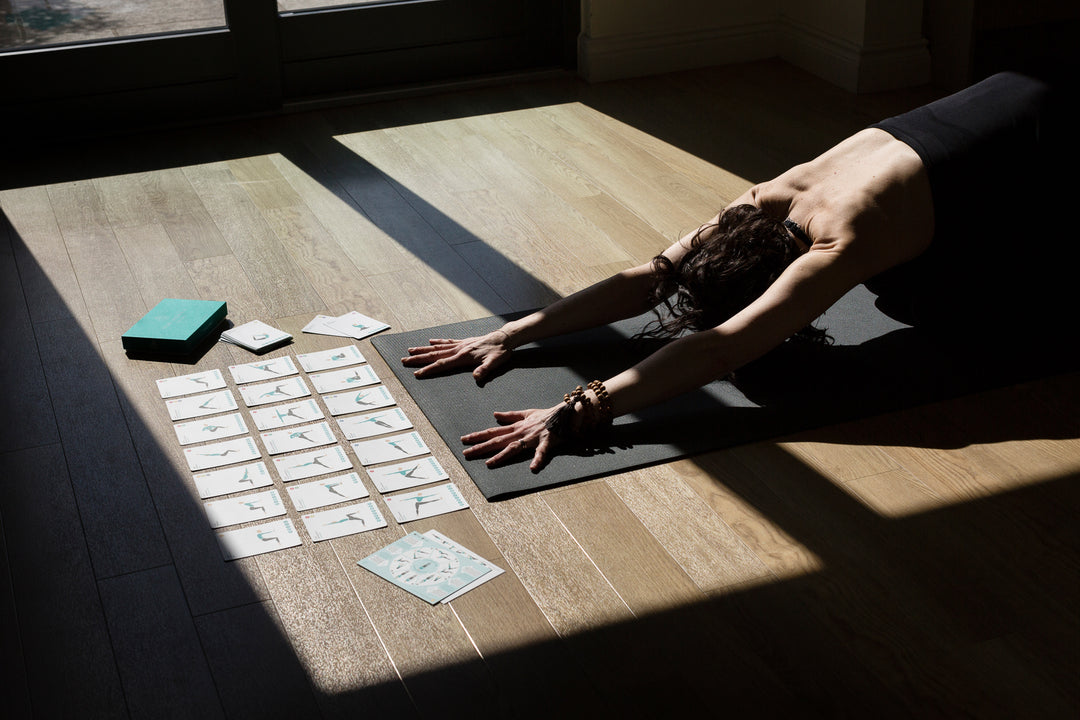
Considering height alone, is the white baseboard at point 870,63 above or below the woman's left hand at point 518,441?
above

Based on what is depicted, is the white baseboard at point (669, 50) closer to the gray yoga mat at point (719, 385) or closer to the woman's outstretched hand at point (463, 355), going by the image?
the gray yoga mat at point (719, 385)

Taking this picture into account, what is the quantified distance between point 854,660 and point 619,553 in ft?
1.66

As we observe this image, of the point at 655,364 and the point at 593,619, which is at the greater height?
the point at 655,364

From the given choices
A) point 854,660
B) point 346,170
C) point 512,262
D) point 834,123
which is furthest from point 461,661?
point 834,123

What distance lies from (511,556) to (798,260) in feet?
3.09

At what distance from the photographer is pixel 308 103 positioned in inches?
200

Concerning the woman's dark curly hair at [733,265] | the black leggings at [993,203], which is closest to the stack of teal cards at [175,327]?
the woman's dark curly hair at [733,265]

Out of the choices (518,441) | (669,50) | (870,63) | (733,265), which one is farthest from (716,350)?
(669,50)

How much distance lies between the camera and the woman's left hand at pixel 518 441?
8.50 ft

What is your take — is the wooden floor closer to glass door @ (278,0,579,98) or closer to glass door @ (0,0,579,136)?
glass door @ (0,0,579,136)

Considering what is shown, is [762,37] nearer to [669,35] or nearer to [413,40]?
[669,35]

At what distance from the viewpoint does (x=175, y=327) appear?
310 cm

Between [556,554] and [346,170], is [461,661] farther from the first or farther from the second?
[346,170]

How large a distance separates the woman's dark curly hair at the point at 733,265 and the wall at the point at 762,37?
8.78 ft
